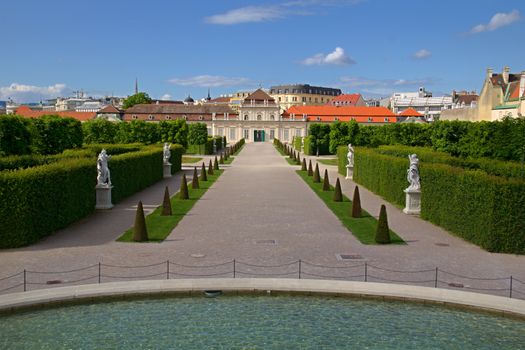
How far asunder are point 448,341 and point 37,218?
40.0 ft

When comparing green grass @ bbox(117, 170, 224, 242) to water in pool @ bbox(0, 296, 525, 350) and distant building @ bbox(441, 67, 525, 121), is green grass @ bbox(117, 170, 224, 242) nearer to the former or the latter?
water in pool @ bbox(0, 296, 525, 350)

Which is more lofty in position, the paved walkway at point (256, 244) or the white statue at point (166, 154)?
the white statue at point (166, 154)

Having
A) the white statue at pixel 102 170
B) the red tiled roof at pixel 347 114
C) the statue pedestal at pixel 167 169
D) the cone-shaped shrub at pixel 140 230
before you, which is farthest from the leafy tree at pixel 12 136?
the red tiled roof at pixel 347 114

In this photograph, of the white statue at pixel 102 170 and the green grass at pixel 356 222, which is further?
the white statue at pixel 102 170

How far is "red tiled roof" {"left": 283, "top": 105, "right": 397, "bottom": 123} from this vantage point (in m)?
99.9

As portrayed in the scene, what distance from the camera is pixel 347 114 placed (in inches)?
3979

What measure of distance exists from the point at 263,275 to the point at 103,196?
11899 millimetres

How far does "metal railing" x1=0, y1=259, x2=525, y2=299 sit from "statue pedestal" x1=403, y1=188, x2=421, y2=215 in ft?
28.1

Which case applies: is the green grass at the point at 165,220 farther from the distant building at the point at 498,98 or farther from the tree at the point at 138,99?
the tree at the point at 138,99

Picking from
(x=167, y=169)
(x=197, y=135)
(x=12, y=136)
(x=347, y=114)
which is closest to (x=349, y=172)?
(x=167, y=169)

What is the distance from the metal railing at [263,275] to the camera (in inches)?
450

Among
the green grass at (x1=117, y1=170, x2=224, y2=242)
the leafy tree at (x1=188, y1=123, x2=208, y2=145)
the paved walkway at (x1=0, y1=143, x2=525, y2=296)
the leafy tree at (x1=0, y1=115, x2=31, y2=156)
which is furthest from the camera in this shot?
the leafy tree at (x1=188, y1=123, x2=208, y2=145)

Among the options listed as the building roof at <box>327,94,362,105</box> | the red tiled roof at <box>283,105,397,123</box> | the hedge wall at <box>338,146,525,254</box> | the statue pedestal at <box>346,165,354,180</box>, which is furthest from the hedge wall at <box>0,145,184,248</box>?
the building roof at <box>327,94,362,105</box>

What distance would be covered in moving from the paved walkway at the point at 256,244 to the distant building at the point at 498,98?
39.8m
